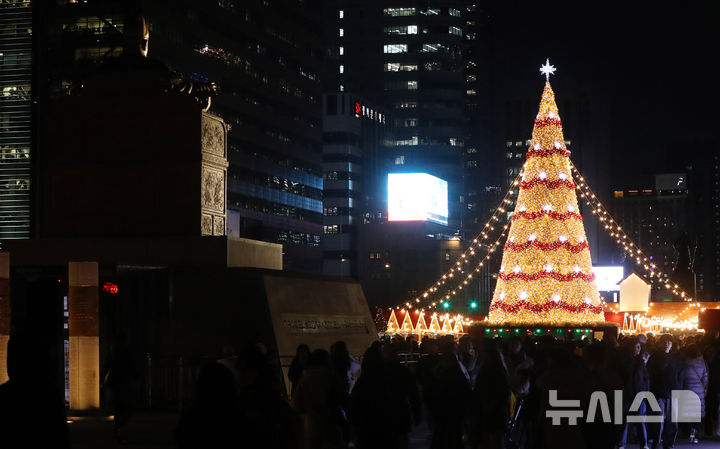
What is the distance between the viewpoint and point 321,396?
11984 mm

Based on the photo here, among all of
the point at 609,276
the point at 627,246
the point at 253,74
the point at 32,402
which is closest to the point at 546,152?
the point at 627,246

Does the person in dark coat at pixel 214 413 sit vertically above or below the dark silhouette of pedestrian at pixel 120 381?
above

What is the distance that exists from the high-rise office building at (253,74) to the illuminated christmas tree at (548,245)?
4300 centimetres

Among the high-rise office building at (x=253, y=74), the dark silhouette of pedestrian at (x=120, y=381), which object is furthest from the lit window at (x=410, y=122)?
the dark silhouette of pedestrian at (x=120, y=381)

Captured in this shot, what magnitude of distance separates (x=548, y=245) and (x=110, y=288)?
74.5ft

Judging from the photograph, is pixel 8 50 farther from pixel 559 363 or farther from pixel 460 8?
pixel 460 8

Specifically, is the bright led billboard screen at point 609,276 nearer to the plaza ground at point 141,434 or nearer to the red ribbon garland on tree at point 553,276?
the red ribbon garland on tree at point 553,276

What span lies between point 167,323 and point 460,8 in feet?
523

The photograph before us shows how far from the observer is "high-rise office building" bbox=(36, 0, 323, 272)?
88250 mm

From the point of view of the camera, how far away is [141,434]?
19.0m

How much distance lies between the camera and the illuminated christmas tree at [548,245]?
139 feet

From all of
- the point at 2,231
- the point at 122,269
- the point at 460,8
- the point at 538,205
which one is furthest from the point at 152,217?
the point at 460,8

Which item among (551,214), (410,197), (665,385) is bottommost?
(665,385)

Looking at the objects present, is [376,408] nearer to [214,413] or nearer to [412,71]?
[214,413]
